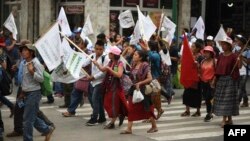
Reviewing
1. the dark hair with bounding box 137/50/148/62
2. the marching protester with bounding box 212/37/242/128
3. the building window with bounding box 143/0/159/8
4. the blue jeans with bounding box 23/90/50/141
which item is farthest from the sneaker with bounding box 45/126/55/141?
the building window with bounding box 143/0/159/8

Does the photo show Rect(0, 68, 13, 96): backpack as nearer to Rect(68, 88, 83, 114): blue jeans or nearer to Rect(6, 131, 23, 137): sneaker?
Rect(6, 131, 23, 137): sneaker

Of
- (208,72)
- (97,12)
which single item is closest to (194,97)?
(208,72)

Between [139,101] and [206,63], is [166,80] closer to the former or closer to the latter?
[206,63]

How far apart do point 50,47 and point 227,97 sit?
12.4 ft

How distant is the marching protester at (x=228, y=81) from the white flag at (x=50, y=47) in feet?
11.3

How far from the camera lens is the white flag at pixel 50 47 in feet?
27.2

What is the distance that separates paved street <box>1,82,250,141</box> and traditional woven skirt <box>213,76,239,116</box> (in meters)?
0.38

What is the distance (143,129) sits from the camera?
1023 centimetres

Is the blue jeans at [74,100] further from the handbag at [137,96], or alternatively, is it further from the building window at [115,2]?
the building window at [115,2]

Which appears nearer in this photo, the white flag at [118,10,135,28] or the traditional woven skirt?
the traditional woven skirt

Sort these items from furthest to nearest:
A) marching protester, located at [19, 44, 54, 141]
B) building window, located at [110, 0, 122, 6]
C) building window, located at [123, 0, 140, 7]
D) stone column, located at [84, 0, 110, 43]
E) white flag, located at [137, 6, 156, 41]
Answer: building window, located at [123, 0, 140, 7] < building window, located at [110, 0, 122, 6] < stone column, located at [84, 0, 110, 43] < white flag, located at [137, 6, 156, 41] < marching protester, located at [19, 44, 54, 141]

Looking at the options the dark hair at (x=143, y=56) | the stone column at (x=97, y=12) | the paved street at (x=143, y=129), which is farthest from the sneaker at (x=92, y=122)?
the stone column at (x=97, y=12)

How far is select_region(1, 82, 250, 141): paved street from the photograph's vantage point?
368 inches

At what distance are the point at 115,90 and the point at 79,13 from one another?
44.1ft
